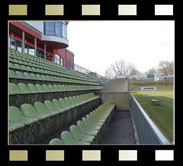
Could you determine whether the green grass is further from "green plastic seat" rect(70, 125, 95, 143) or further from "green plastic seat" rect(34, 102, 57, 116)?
"green plastic seat" rect(34, 102, 57, 116)

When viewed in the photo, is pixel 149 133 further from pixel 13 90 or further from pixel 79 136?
pixel 13 90

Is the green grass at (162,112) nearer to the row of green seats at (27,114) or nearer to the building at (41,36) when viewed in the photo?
the row of green seats at (27,114)

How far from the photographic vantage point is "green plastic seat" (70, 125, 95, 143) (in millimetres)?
1533

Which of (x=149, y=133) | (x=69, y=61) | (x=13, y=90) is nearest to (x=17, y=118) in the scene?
(x=13, y=90)

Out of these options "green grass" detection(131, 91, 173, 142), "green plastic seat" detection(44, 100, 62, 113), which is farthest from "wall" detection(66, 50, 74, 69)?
"green plastic seat" detection(44, 100, 62, 113)

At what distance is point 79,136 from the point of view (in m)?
1.60

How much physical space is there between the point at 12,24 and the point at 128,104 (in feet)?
12.6

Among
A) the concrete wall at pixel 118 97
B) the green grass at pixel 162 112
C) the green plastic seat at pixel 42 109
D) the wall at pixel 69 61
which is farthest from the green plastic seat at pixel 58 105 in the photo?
the wall at pixel 69 61

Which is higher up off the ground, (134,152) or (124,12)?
(124,12)

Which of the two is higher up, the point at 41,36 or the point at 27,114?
the point at 41,36

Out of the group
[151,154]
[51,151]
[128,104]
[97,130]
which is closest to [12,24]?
[128,104]
